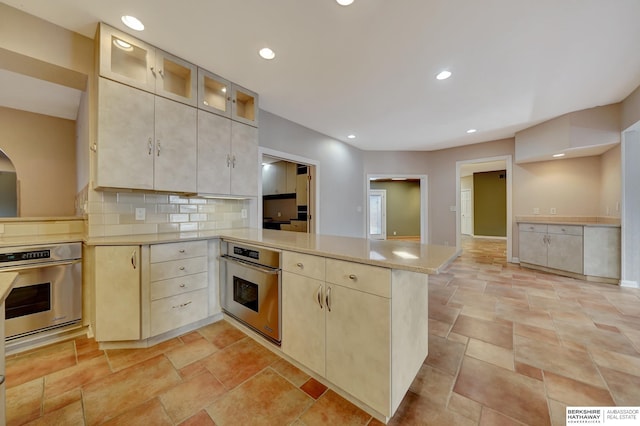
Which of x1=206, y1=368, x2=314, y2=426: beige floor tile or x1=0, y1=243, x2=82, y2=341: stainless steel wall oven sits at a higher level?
x1=0, y1=243, x2=82, y2=341: stainless steel wall oven

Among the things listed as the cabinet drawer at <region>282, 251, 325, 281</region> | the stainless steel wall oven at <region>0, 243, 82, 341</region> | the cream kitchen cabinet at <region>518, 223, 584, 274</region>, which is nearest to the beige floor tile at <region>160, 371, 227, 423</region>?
the cabinet drawer at <region>282, 251, 325, 281</region>

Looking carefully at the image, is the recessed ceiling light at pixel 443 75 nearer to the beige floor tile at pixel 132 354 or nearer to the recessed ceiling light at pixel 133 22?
the recessed ceiling light at pixel 133 22

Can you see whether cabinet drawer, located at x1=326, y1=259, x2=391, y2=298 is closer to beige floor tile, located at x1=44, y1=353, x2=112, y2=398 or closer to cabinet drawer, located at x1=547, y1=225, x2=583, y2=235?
beige floor tile, located at x1=44, y1=353, x2=112, y2=398

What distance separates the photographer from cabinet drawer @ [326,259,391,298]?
1.19 metres

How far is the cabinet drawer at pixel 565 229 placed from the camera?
144 inches

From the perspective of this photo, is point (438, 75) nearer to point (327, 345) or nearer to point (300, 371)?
point (327, 345)

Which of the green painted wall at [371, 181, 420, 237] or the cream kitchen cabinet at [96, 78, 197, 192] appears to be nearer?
the cream kitchen cabinet at [96, 78, 197, 192]

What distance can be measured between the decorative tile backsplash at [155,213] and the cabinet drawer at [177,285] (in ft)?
2.19

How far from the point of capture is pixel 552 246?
399cm

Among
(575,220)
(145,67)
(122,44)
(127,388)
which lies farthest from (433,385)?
(575,220)

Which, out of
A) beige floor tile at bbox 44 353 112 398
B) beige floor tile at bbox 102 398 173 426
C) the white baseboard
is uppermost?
the white baseboard

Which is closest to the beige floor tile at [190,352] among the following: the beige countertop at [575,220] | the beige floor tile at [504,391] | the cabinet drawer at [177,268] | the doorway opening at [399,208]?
the cabinet drawer at [177,268]

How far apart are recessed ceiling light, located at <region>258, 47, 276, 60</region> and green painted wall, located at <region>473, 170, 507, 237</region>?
8719 millimetres

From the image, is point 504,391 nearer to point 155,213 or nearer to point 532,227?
point 155,213
